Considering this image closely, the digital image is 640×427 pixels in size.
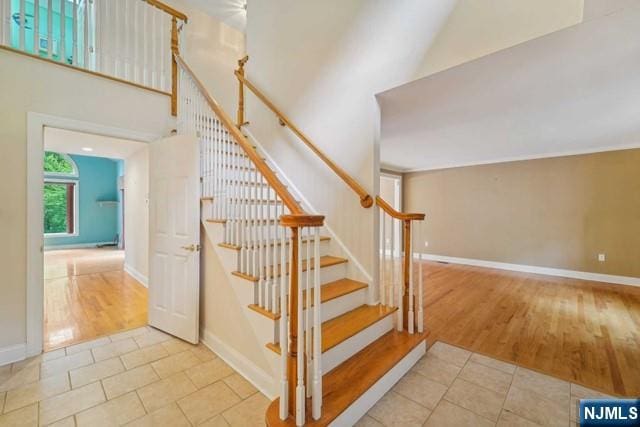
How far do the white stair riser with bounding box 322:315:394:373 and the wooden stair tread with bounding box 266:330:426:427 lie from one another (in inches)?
1.1

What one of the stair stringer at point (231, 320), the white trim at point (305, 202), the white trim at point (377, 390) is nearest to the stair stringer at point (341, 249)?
the white trim at point (305, 202)

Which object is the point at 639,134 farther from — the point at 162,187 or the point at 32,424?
the point at 32,424

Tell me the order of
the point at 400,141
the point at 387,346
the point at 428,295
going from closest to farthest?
the point at 387,346, the point at 428,295, the point at 400,141

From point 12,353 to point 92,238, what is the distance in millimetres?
7240

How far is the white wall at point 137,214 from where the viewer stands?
14.0 ft

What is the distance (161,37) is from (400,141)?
11.4ft

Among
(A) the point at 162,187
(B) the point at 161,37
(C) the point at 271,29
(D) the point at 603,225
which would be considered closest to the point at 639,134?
(D) the point at 603,225

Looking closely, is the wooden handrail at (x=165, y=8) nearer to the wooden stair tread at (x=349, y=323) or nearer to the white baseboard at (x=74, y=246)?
the wooden stair tread at (x=349, y=323)

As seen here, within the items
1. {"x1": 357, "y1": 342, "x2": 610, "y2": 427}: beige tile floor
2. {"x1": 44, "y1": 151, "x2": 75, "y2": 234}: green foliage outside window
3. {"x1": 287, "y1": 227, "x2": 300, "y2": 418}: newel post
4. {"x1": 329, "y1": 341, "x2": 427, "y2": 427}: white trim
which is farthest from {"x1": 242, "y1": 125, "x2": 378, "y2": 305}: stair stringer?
{"x1": 44, "y1": 151, "x2": 75, "y2": 234}: green foliage outside window

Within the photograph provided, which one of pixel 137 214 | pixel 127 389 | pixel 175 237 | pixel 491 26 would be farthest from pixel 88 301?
pixel 491 26

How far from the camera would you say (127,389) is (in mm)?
1754

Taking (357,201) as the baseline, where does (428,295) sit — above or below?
below

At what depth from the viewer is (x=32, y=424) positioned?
147 centimetres

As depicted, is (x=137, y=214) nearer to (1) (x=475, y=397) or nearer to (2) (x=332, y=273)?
(2) (x=332, y=273)
